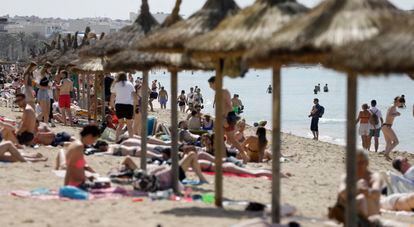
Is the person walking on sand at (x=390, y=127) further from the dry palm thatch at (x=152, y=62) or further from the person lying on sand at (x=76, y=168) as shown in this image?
the person lying on sand at (x=76, y=168)

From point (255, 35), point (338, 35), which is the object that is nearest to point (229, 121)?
point (255, 35)

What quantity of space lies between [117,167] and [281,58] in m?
4.71

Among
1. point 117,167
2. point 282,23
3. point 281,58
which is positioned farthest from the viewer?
point 117,167

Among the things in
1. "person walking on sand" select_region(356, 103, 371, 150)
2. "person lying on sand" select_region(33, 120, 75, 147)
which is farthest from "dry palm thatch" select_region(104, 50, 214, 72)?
"person walking on sand" select_region(356, 103, 371, 150)

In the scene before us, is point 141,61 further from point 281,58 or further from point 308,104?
point 308,104

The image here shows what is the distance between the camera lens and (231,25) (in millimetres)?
6816

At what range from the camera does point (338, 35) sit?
5.43m

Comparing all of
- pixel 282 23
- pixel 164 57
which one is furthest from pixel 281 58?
pixel 164 57

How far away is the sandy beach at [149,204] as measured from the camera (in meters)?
6.67

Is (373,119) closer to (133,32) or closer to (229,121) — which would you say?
(229,121)

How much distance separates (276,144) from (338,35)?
4.60 feet

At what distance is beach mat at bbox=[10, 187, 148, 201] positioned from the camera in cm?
775

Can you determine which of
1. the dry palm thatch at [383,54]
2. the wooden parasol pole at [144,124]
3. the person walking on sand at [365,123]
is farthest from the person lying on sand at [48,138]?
the person walking on sand at [365,123]

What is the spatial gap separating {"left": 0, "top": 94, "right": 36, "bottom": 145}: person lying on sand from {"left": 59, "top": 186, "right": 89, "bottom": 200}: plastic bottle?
341 centimetres
